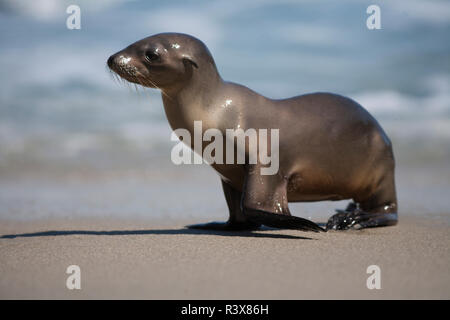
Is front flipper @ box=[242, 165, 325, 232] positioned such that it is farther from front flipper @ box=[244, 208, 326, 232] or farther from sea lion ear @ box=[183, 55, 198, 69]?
sea lion ear @ box=[183, 55, 198, 69]

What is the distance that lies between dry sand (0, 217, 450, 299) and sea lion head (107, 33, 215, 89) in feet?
3.54

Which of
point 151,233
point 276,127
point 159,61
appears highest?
point 159,61

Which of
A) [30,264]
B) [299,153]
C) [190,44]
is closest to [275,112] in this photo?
[299,153]

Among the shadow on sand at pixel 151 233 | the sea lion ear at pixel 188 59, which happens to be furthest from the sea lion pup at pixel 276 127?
the shadow on sand at pixel 151 233

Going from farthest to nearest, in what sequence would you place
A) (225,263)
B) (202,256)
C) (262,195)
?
1. (262,195)
2. (202,256)
3. (225,263)

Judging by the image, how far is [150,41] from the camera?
4.12 meters

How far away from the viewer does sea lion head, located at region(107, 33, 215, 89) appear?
13.4 ft

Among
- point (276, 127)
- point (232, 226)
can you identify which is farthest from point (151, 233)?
point (276, 127)

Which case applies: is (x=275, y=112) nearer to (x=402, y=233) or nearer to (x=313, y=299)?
(x=402, y=233)

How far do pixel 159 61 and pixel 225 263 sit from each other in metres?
1.63

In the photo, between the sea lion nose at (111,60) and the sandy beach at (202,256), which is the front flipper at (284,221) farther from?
the sea lion nose at (111,60)

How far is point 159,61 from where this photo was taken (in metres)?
4.09

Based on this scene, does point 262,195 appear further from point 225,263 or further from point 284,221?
point 225,263

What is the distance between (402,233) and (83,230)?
236 centimetres
